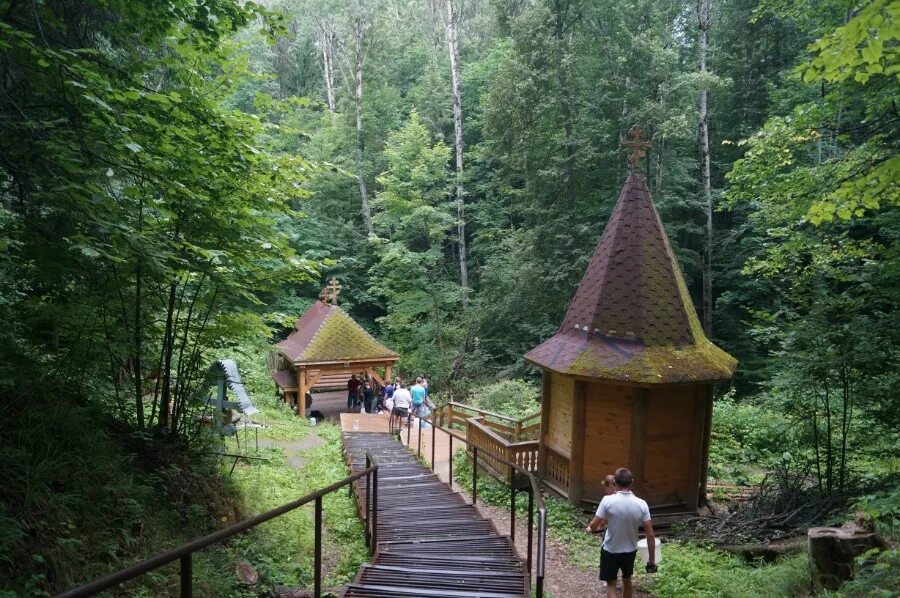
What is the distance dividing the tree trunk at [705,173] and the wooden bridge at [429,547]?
14.3 meters

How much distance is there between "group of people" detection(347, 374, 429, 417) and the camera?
1552cm

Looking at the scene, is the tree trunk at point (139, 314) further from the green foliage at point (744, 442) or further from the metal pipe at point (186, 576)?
the green foliage at point (744, 442)

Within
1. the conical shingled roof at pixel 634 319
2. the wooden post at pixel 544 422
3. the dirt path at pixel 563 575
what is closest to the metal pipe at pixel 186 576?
the dirt path at pixel 563 575

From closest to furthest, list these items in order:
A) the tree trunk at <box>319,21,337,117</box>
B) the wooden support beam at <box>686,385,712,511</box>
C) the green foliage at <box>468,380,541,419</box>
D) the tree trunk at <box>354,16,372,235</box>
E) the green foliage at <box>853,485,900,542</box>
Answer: the green foliage at <box>853,485,900,542</box> → the wooden support beam at <box>686,385,712,511</box> → the green foliage at <box>468,380,541,419</box> → the tree trunk at <box>354,16,372,235</box> → the tree trunk at <box>319,21,337,117</box>

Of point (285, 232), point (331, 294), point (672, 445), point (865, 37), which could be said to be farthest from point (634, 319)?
point (331, 294)

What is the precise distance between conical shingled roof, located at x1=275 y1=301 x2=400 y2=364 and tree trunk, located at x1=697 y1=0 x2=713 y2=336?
11702 mm

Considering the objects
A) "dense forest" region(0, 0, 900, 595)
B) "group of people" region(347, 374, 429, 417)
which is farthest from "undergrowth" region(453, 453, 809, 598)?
"group of people" region(347, 374, 429, 417)

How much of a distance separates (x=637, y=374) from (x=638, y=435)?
109 cm

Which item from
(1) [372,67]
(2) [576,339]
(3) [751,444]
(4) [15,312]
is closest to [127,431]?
(4) [15,312]

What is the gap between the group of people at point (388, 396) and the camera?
50.9 ft

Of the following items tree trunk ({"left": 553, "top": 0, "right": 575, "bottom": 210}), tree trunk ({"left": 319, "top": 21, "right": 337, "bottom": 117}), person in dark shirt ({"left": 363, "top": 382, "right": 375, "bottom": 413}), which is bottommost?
person in dark shirt ({"left": 363, "top": 382, "right": 375, "bottom": 413})

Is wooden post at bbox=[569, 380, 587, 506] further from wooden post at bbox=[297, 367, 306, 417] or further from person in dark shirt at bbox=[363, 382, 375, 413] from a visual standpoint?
wooden post at bbox=[297, 367, 306, 417]

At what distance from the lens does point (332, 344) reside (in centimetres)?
2030

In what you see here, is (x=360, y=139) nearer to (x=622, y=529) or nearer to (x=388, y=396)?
(x=388, y=396)
